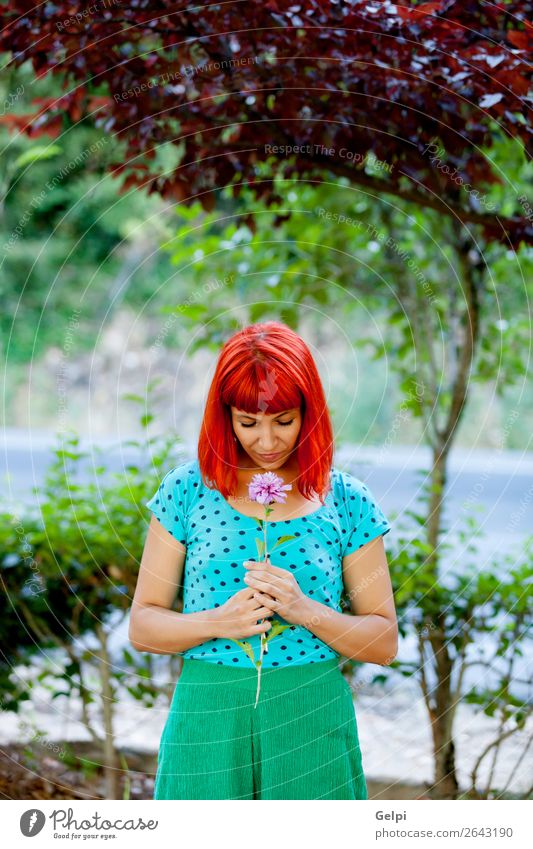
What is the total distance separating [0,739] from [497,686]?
1651mm

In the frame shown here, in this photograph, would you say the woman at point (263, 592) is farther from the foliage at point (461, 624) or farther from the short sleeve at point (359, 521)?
the foliage at point (461, 624)

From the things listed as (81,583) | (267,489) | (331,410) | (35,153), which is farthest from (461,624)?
(35,153)

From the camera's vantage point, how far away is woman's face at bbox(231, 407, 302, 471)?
5.17ft

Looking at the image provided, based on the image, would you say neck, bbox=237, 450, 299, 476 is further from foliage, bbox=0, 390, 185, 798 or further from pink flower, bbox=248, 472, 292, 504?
foliage, bbox=0, 390, 185, 798

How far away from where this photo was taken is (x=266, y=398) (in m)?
1.55

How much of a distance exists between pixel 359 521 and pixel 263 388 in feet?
0.98

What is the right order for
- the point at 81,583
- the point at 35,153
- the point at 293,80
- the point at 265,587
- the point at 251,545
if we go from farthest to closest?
1. the point at 81,583
2. the point at 35,153
3. the point at 293,80
4. the point at 251,545
5. the point at 265,587

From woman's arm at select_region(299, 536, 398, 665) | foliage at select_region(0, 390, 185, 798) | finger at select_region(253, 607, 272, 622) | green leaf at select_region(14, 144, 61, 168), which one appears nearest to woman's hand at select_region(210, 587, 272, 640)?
finger at select_region(253, 607, 272, 622)

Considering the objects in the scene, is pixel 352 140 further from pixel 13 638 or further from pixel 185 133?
pixel 13 638

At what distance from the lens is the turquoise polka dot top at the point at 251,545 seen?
63.4 inches

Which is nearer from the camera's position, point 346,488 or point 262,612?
point 262,612

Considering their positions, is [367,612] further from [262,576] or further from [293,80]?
[293,80]

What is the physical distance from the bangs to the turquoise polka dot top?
0.62 feet
